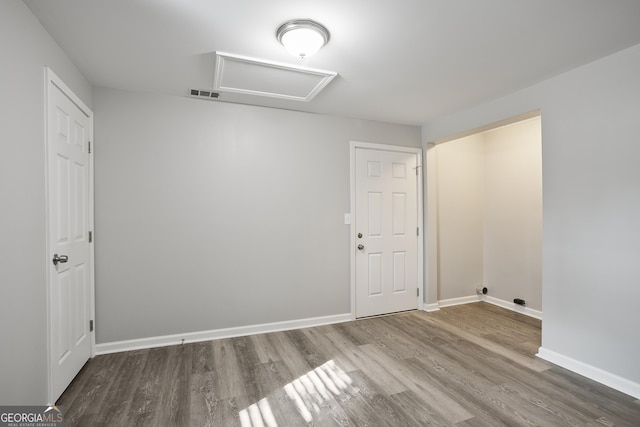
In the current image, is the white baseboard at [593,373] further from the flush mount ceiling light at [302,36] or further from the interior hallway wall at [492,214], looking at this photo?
the flush mount ceiling light at [302,36]

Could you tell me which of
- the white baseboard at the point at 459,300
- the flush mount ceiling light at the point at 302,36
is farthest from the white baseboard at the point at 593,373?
the flush mount ceiling light at the point at 302,36

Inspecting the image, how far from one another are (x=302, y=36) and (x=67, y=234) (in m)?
2.24

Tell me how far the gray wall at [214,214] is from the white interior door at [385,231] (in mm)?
225

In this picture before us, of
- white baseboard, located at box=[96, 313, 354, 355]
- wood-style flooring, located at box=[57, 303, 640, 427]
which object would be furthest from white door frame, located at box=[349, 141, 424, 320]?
wood-style flooring, located at box=[57, 303, 640, 427]

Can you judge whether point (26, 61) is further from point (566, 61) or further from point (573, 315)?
point (573, 315)

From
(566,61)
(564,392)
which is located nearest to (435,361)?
(564,392)

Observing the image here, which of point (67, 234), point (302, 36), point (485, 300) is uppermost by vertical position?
point (302, 36)

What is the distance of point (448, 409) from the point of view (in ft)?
6.55

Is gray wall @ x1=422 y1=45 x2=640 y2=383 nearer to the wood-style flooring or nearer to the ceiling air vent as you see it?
the wood-style flooring

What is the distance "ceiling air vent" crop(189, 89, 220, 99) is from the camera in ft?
9.52

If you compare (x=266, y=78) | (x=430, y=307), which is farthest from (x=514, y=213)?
(x=266, y=78)

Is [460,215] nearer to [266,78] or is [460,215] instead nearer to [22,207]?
[266,78]

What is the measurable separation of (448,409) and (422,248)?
2.33 metres

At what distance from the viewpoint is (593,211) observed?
239cm
